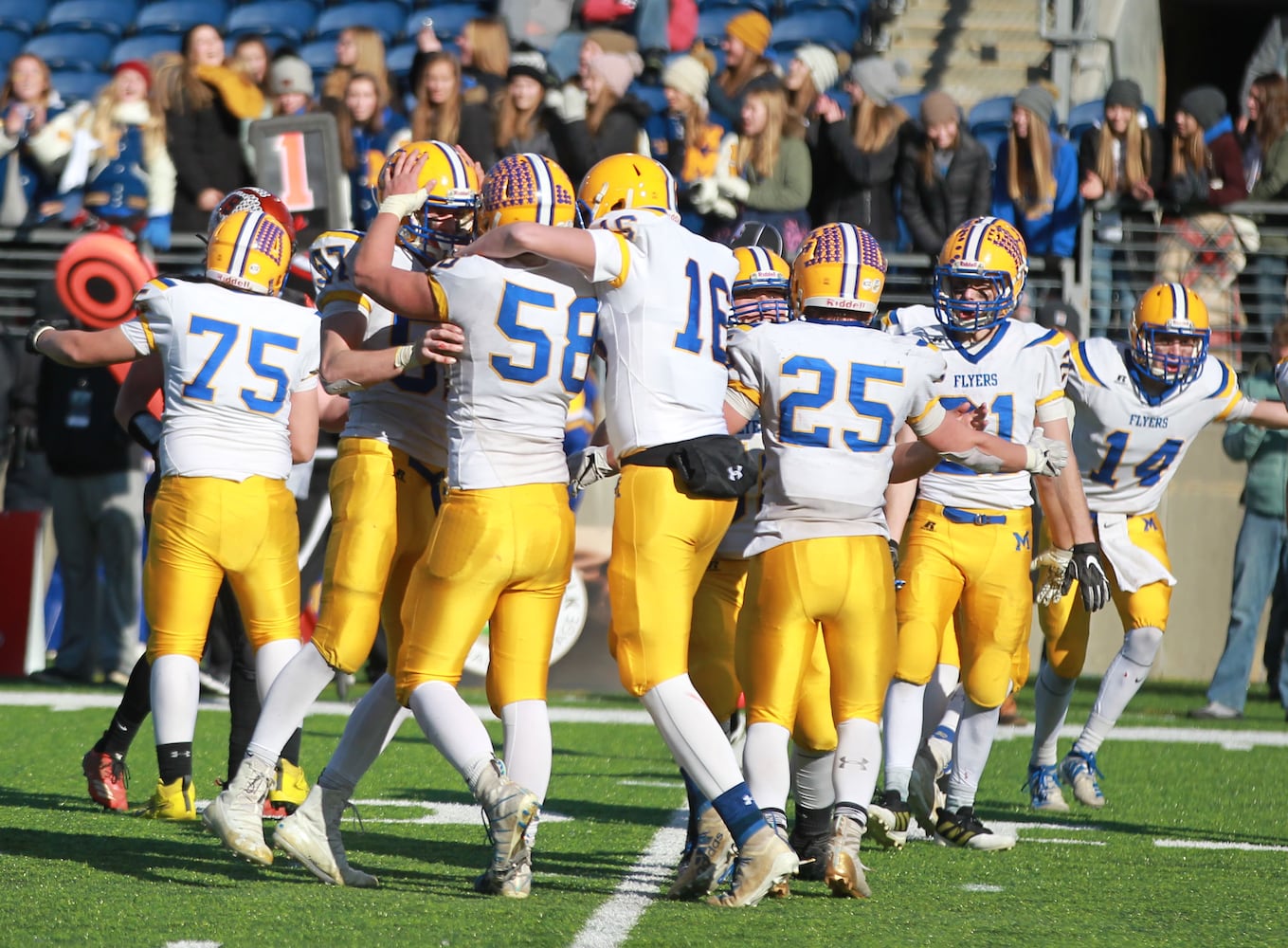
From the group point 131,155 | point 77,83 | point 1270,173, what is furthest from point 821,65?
point 77,83

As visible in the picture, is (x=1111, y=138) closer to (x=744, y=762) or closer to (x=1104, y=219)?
(x=1104, y=219)

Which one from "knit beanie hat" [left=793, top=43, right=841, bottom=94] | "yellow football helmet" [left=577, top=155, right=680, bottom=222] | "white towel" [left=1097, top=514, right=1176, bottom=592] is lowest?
"white towel" [left=1097, top=514, right=1176, bottom=592]

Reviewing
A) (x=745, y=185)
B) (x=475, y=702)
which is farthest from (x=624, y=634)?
(x=745, y=185)

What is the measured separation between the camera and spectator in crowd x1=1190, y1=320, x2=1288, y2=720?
31.5 feet

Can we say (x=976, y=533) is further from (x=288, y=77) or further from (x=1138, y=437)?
(x=288, y=77)

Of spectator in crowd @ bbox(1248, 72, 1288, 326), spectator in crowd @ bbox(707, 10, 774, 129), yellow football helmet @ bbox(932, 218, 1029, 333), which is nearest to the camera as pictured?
yellow football helmet @ bbox(932, 218, 1029, 333)

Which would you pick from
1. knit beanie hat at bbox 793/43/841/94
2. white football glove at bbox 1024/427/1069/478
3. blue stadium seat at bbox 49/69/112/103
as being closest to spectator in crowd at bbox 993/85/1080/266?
knit beanie hat at bbox 793/43/841/94

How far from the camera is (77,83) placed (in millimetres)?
14672

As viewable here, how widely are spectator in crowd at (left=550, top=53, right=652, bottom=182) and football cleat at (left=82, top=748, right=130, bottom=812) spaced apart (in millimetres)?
5732

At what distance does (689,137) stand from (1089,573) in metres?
5.85

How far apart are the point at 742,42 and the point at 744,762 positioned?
7980 millimetres

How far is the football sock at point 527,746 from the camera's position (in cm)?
453

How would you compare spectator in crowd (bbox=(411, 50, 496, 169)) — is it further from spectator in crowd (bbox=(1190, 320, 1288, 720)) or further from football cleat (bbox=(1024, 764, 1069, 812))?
football cleat (bbox=(1024, 764, 1069, 812))

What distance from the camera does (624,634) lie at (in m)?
4.52
